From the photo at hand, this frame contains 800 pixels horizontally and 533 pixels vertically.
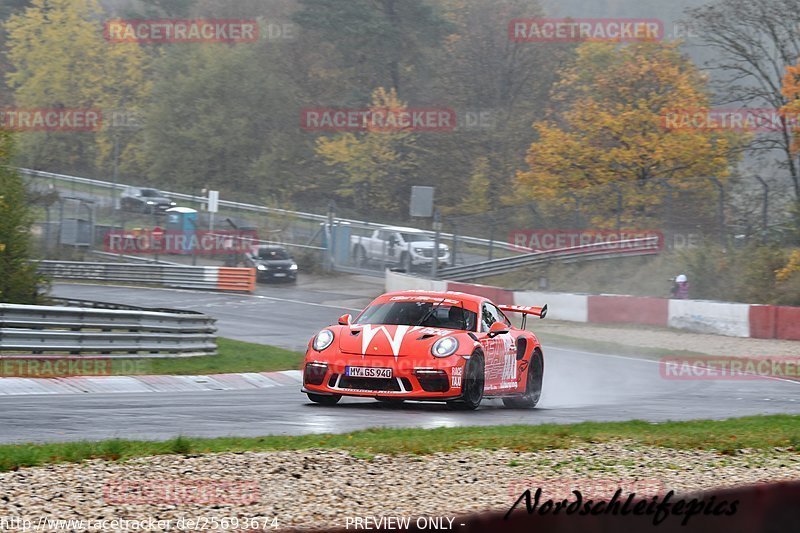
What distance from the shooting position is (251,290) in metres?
40.6

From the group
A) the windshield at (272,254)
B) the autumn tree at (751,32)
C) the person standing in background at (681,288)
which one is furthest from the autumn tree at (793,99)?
the windshield at (272,254)

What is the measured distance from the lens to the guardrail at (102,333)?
15539mm

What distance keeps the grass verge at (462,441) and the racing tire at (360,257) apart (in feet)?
112

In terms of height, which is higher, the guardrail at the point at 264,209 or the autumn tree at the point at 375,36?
the autumn tree at the point at 375,36

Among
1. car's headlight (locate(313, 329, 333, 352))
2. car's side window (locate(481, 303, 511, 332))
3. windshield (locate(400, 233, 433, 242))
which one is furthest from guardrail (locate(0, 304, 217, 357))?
windshield (locate(400, 233, 433, 242))

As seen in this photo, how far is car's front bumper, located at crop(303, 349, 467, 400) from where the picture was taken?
11.6 m

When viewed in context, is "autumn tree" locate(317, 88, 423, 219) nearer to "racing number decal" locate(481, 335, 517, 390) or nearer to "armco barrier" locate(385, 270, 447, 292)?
"armco barrier" locate(385, 270, 447, 292)

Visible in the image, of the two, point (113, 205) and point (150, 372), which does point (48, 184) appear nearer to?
point (113, 205)

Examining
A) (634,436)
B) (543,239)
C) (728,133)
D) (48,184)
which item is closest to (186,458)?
(634,436)

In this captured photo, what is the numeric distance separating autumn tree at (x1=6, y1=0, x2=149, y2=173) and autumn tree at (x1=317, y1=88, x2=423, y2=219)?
18.9 meters

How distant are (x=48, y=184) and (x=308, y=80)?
19567 millimetres

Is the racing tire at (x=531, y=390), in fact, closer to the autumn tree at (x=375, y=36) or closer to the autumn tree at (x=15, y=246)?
the autumn tree at (x=15, y=246)

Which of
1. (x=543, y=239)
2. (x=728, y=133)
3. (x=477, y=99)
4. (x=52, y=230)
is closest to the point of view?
(x=543, y=239)

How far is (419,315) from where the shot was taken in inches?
496
